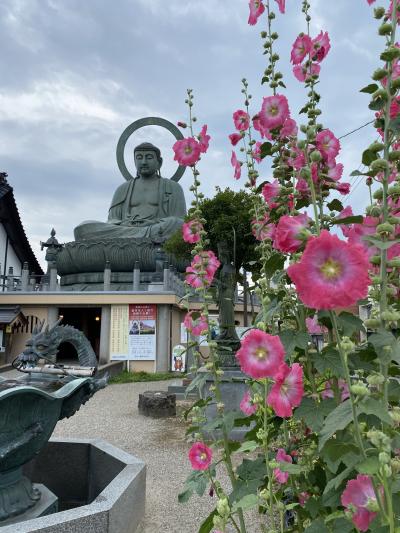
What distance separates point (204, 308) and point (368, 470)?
87cm

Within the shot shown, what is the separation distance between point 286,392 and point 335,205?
57 cm

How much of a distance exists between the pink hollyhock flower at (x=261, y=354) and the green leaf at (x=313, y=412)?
15 cm

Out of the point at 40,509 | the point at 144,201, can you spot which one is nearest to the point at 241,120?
the point at 40,509

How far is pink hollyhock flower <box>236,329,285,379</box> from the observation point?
1026mm

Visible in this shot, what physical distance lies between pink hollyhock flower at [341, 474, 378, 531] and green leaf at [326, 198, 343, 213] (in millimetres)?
735

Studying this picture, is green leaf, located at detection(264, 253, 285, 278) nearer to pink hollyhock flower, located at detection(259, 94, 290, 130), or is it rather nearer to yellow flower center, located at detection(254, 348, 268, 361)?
yellow flower center, located at detection(254, 348, 268, 361)

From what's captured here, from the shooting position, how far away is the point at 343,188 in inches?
50.1

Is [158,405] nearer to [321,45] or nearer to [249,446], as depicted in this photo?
[249,446]

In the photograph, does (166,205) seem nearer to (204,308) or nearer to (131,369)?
(131,369)

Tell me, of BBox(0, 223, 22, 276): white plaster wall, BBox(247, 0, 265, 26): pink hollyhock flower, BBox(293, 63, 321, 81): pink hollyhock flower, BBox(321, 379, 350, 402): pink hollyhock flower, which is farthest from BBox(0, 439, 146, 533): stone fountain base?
BBox(0, 223, 22, 276): white plaster wall

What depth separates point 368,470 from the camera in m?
0.73

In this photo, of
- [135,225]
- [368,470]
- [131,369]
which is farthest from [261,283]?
[135,225]

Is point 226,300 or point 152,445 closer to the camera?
point 152,445

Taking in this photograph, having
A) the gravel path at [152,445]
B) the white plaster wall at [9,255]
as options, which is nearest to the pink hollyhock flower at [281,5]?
the gravel path at [152,445]
